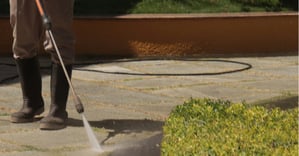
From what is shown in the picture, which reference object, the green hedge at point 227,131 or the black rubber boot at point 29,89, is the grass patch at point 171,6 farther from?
the green hedge at point 227,131

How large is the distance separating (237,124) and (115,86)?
12.8 feet

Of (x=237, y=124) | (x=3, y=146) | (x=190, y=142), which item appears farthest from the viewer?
(x=3, y=146)

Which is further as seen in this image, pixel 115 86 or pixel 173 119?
pixel 115 86

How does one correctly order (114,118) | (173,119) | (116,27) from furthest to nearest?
(116,27)
(114,118)
(173,119)

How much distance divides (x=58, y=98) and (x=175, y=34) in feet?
16.6

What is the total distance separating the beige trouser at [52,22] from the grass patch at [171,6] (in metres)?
5.24

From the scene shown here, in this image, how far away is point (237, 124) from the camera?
14.0 ft

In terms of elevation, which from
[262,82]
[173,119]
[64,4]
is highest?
[64,4]

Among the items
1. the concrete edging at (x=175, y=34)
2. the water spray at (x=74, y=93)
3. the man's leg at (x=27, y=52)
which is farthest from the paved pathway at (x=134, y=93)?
the concrete edging at (x=175, y=34)

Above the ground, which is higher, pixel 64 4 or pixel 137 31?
pixel 64 4

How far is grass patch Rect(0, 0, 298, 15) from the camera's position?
11.2 meters

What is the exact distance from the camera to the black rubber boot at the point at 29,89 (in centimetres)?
602

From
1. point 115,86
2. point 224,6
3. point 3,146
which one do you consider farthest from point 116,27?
point 3,146

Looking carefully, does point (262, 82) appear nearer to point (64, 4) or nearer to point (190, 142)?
point (64, 4)
